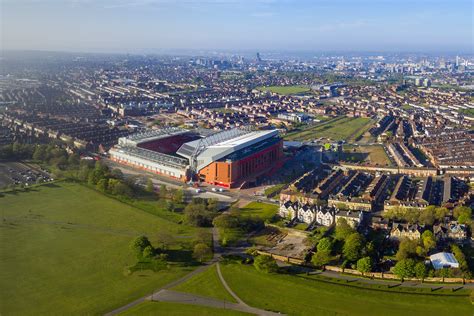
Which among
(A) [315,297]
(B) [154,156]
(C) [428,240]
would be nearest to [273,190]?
(B) [154,156]

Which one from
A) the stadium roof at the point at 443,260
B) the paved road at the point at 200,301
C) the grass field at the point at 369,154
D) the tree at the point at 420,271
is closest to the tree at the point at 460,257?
the stadium roof at the point at 443,260

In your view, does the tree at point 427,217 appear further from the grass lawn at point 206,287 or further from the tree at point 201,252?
the grass lawn at point 206,287

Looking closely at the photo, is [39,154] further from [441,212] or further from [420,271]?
[420,271]

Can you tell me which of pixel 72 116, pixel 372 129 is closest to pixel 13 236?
pixel 72 116

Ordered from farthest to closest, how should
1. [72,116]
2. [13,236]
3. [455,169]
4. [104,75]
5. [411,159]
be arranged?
[104,75] < [72,116] < [411,159] < [455,169] < [13,236]

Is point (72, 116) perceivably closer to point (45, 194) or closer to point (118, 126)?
point (118, 126)

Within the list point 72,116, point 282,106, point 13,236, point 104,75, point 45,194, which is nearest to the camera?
point 13,236
